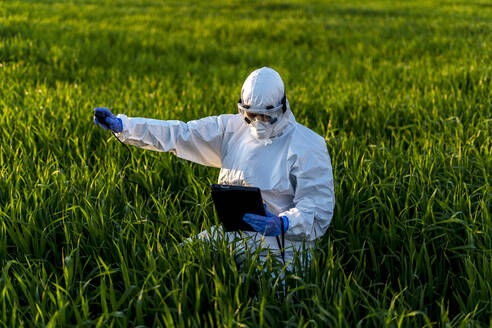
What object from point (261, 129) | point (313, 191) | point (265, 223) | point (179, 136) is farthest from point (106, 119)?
point (313, 191)

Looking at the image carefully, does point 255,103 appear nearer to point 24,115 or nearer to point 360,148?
point 360,148

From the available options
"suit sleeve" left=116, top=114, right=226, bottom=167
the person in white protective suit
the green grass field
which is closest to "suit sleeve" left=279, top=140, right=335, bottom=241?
the person in white protective suit

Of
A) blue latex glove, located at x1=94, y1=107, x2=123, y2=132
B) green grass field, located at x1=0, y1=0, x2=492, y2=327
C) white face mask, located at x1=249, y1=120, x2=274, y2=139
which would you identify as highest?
blue latex glove, located at x1=94, y1=107, x2=123, y2=132

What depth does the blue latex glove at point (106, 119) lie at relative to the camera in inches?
92.2

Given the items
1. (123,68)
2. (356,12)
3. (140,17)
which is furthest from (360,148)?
(356,12)

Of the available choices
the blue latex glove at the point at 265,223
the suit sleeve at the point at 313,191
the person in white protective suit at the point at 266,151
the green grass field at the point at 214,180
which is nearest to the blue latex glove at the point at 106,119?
the person in white protective suit at the point at 266,151

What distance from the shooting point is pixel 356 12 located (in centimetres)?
1642

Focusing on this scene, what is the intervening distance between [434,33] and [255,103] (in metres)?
10.2

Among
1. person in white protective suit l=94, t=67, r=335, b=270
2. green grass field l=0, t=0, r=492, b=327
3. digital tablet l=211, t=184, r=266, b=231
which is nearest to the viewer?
green grass field l=0, t=0, r=492, b=327

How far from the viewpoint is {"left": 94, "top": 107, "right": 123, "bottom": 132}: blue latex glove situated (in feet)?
7.68

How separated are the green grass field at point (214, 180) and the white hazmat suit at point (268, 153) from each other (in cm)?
24

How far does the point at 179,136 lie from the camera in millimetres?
2549

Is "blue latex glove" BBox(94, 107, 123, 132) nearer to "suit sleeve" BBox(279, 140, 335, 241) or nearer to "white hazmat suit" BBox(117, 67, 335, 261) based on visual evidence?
"white hazmat suit" BBox(117, 67, 335, 261)

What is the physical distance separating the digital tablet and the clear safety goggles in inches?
16.0
